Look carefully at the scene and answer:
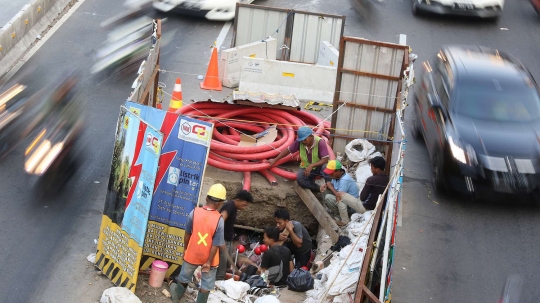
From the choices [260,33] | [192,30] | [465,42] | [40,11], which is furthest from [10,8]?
[465,42]

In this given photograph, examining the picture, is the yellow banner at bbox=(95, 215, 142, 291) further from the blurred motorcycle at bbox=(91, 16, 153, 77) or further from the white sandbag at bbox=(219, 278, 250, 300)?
the blurred motorcycle at bbox=(91, 16, 153, 77)

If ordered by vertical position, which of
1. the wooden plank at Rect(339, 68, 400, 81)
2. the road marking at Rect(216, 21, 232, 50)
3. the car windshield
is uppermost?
the wooden plank at Rect(339, 68, 400, 81)

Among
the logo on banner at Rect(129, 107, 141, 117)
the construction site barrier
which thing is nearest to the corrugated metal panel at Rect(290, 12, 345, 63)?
the construction site barrier

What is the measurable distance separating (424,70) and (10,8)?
466 inches

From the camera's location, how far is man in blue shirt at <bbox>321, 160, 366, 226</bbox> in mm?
13836

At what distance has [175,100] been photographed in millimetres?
16219

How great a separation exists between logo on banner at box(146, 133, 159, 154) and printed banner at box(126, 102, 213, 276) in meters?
0.44

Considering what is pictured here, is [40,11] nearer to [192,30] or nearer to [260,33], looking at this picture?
[192,30]

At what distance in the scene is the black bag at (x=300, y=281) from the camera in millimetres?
11914

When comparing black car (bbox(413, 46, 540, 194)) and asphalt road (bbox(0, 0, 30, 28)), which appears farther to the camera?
asphalt road (bbox(0, 0, 30, 28))

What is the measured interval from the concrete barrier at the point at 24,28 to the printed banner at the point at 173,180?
28.0ft

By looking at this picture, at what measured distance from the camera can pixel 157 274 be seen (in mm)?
11656

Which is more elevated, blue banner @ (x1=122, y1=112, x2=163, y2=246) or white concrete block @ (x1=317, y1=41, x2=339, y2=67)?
blue banner @ (x1=122, y1=112, x2=163, y2=246)

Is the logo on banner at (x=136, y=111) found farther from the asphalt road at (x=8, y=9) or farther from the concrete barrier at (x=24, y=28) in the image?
the asphalt road at (x=8, y=9)
